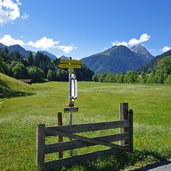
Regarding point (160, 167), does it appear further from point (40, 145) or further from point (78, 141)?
point (40, 145)

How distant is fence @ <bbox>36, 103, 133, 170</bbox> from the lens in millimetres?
12695

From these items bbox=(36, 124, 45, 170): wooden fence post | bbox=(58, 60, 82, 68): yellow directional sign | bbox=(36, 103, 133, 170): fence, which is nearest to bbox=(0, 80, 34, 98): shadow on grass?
bbox=(58, 60, 82, 68): yellow directional sign

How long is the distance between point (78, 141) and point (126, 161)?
2.40 m

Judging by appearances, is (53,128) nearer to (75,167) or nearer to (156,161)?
(75,167)

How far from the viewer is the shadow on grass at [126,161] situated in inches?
536

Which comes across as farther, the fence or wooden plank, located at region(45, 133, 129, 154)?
wooden plank, located at region(45, 133, 129, 154)

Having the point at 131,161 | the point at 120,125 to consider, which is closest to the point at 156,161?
the point at 131,161

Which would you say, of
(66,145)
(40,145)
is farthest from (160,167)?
(40,145)

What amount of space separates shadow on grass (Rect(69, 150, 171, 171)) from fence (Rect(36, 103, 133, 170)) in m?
0.32

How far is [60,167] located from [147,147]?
632cm

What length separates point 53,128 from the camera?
1305 cm

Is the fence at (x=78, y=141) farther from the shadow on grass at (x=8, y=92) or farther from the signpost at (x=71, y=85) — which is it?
the shadow on grass at (x=8, y=92)

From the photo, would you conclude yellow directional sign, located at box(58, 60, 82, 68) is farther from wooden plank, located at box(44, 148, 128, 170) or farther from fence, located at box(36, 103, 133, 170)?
wooden plank, located at box(44, 148, 128, 170)

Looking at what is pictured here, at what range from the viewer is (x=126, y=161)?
14.7 m
